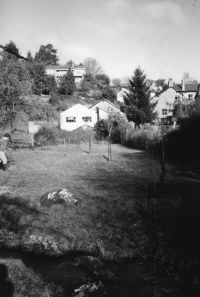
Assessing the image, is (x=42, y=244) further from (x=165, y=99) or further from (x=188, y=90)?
(x=188, y=90)

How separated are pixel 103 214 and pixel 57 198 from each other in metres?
2.47

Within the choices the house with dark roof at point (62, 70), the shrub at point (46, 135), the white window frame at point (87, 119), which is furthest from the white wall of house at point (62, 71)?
the shrub at point (46, 135)

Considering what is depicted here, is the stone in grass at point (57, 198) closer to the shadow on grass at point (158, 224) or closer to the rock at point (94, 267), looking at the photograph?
the shadow on grass at point (158, 224)

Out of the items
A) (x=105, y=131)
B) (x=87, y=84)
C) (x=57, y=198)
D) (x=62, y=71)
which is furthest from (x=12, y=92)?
(x=62, y=71)

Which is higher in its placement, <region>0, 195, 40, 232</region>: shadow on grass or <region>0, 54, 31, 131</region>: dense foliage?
<region>0, 54, 31, 131</region>: dense foliage

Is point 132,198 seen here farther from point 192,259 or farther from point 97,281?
point 97,281

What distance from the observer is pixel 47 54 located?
102 m

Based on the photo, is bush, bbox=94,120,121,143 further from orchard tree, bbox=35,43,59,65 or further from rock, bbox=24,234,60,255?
orchard tree, bbox=35,43,59,65

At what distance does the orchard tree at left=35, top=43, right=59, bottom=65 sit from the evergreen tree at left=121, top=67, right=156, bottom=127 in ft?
192

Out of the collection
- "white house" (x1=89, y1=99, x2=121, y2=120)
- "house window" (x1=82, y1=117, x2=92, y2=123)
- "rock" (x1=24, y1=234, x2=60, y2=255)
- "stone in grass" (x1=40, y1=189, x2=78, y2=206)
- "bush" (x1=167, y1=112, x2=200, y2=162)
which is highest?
"white house" (x1=89, y1=99, x2=121, y2=120)

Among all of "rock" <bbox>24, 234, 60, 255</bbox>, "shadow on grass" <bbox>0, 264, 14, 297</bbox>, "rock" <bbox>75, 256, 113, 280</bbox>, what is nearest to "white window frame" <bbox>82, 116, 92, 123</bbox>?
"rock" <bbox>24, 234, 60, 255</bbox>

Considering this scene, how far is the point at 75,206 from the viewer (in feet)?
39.0

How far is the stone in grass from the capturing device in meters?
12.1

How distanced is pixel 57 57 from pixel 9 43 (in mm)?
35296
